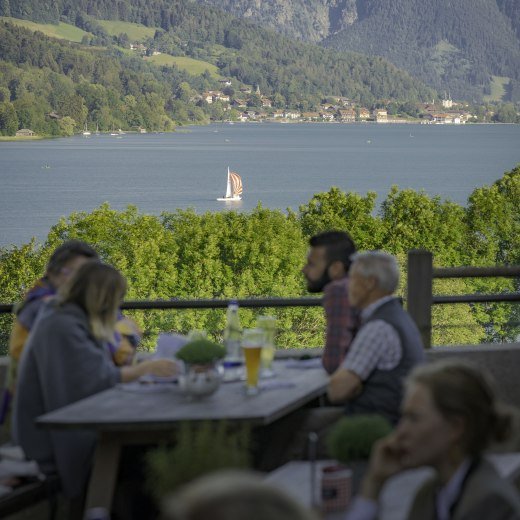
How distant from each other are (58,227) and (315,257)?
151 ft

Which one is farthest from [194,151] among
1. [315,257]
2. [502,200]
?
[315,257]

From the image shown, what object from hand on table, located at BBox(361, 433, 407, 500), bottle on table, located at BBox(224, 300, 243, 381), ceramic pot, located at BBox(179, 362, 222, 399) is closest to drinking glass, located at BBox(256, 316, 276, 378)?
bottle on table, located at BBox(224, 300, 243, 381)

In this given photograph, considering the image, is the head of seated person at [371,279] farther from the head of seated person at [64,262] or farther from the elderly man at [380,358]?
the head of seated person at [64,262]

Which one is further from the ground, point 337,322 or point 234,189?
point 337,322

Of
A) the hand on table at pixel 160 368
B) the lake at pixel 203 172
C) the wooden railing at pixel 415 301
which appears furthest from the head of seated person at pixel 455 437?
the lake at pixel 203 172

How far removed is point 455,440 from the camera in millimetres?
2254

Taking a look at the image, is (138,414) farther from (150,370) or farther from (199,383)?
(150,370)

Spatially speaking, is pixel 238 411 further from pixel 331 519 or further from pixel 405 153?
pixel 405 153

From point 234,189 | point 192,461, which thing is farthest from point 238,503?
point 234,189

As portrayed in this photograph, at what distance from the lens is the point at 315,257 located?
4766 mm

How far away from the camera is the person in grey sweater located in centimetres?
405

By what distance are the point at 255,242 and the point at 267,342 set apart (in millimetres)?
40410

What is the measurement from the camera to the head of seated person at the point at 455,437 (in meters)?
2.20

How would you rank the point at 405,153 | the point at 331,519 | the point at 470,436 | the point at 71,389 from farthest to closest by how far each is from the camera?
the point at 405,153 < the point at 71,389 < the point at 331,519 < the point at 470,436
